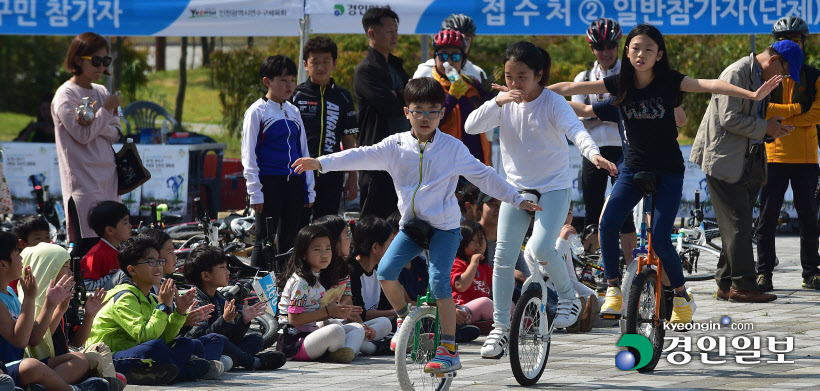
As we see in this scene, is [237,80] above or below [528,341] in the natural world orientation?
above

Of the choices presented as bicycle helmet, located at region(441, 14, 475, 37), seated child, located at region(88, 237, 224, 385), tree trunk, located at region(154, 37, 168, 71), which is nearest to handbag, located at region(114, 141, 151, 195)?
seated child, located at region(88, 237, 224, 385)

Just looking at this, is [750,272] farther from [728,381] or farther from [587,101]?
[728,381]

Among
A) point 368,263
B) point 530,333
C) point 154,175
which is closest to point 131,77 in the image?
point 154,175

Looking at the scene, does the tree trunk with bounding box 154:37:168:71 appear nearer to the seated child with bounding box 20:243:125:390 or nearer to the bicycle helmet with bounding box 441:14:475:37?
the bicycle helmet with bounding box 441:14:475:37

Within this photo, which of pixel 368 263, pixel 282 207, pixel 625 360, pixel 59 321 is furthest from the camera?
pixel 282 207

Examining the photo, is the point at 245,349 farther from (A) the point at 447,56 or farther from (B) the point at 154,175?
(B) the point at 154,175

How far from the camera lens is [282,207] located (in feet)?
29.0

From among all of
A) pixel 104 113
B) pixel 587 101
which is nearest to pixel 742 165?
pixel 587 101

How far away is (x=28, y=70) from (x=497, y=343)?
29266 mm

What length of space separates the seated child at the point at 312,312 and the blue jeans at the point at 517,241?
113 centimetres

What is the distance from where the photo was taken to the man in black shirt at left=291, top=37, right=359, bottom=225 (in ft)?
30.1

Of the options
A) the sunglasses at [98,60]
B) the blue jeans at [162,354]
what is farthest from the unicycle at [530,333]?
the sunglasses at [98,60]

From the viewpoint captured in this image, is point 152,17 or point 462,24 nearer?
point 462,24

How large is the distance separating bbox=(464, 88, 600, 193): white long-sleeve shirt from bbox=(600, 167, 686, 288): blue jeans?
0.34 m
